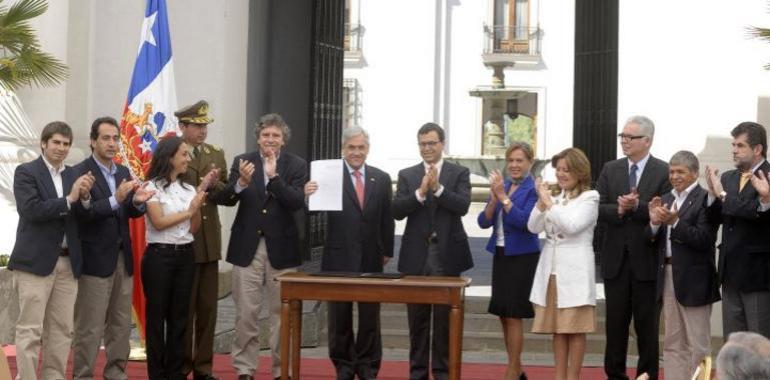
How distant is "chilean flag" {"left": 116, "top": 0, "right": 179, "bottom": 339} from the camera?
10.6 m

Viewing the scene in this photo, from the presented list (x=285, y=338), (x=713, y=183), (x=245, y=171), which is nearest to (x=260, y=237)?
(x=245, y=171)

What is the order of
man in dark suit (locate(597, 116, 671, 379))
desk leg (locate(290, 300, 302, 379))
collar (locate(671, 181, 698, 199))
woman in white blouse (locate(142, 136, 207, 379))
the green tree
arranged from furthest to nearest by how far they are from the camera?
the green tree → man in dark suit (locate(597, 116, 671, 379)) → woman in white blouse (locate(142, 136, 207, 379)) → collar (locate(671, 181, 698, 199)) → desk leg (locate(290, 300, 302, 379))

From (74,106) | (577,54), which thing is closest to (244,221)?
(74,106)

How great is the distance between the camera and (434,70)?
37875 millimetres

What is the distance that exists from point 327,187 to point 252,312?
1008 mm

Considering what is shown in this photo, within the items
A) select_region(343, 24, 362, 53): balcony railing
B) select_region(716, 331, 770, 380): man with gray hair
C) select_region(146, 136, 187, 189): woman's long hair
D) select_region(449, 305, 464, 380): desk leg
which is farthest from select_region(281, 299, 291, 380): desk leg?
select_region(343, 24, 362, 53): balcony railing

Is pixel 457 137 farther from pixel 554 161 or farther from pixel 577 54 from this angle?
pixel 554 161

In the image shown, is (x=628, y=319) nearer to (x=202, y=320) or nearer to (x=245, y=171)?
(x=245, y=171)

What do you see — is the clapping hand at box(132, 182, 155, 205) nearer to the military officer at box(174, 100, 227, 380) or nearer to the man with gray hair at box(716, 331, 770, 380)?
the military officer at box(174, 100, 227, 380)

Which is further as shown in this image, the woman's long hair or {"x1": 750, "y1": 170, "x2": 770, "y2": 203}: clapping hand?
the woman's long hair

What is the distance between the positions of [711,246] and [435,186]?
1.81 metres

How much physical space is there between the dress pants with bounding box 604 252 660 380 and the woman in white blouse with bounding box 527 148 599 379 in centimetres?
66

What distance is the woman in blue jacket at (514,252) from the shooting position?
9188 millimetres

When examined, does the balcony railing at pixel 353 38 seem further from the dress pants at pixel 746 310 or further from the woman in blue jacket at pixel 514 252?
the dress pants at pixel 746 310
